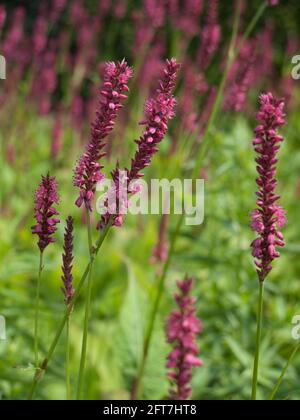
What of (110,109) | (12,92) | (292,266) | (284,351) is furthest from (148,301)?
(12,92)

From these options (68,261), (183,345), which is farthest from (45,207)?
(183,345)

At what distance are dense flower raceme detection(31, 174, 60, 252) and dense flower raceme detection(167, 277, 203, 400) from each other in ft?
1.74

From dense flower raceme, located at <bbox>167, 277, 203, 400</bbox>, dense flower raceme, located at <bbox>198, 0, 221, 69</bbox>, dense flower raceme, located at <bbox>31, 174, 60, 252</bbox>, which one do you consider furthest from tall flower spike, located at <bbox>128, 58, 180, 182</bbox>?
dense flower raceme, located at <bbox>198, 0, 221, 69</bbox>

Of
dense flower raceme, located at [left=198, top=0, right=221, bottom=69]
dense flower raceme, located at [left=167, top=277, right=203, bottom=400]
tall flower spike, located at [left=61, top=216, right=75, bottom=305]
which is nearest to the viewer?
tall flower spike, located at [left=61, top=216, right=75, bottom=305]

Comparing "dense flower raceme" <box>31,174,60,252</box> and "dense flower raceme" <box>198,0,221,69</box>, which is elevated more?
"dense flower raceme" <box>198,0,221,69</box>

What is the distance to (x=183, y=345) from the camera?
68.7 inches

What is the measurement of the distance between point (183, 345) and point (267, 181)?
623mm

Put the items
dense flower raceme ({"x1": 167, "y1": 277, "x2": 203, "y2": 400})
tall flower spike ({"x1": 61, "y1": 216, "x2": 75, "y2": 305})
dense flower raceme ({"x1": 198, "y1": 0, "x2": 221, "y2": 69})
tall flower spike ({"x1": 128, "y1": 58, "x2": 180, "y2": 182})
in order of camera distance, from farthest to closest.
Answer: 1. dense flower raceme ({"x1": 198, "y1": 0, "x2": 221, "y2": 69})
2. dense flower raceme ({"x1": 167, "y1": 277, "x2": 203, "y2": 400})
3. tall flower spike ({"x1": 61, "y1": 216, "x2": 75, "y2": 305})
4. tall flower spike ({"x1": 128, "y1": 58, "x2": 180, "y2": 182})

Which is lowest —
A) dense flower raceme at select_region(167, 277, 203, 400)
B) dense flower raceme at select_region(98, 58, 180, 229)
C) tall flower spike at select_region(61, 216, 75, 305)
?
dense flower raceme at select_region(167, 277, 203, 400)

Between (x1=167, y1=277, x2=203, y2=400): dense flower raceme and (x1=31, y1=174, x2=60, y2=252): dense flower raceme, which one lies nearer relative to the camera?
(x1=31, y1=174, x2=60, y2=252): dense flower raceme

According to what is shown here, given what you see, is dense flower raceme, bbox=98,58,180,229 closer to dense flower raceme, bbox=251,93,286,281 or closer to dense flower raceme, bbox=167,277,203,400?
dense flower raceme, bbox=251,93,286,281

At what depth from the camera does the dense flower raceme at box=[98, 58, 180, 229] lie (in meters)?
1.25

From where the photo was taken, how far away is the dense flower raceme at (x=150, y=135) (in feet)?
4.12

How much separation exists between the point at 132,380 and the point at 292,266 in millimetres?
1872
